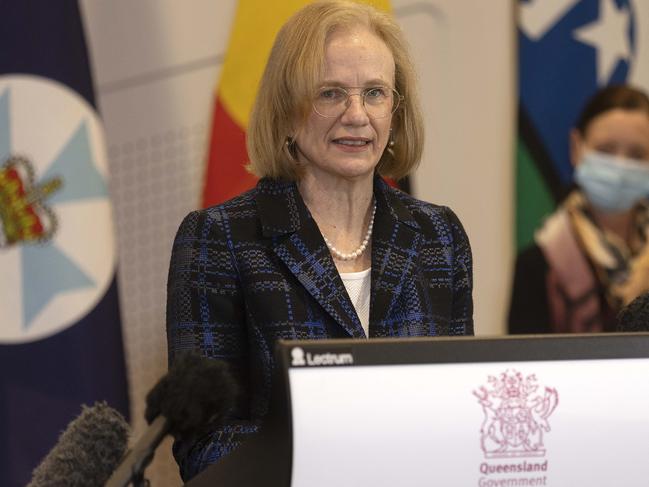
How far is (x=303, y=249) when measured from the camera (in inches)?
65.2

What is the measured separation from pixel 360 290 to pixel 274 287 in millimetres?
155

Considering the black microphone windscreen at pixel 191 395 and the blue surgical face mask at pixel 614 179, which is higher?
the blue surgical face mask at pixel 614 179

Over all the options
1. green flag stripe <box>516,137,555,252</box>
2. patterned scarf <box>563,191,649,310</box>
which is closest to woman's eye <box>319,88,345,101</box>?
green flag stripe <box>516,137,555,252</box>

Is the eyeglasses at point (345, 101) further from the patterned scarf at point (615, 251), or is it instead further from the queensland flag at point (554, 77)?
the patterned scarf at point (615, 251)

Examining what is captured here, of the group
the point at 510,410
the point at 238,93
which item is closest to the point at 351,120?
the point at 510,410

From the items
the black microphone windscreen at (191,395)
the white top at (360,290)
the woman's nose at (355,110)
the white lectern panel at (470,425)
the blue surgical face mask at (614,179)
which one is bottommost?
the white lectern panel at (470,425)

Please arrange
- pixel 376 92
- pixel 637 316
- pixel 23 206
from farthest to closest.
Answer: pixel 23 206 → pixel 376 92 → pixel 637 316

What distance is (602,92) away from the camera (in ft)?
12.0

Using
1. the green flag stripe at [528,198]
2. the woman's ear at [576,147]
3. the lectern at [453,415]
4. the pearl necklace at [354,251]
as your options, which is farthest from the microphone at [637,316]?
the woman's ear at [576,147]

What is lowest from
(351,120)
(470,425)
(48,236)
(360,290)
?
(470,425)

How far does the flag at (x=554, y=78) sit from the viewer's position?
3.61 metres

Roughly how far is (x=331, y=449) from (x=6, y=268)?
2016mm

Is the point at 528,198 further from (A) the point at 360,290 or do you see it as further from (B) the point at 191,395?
(B) the point at 191,395

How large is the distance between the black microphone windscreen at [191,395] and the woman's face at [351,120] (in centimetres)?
70
